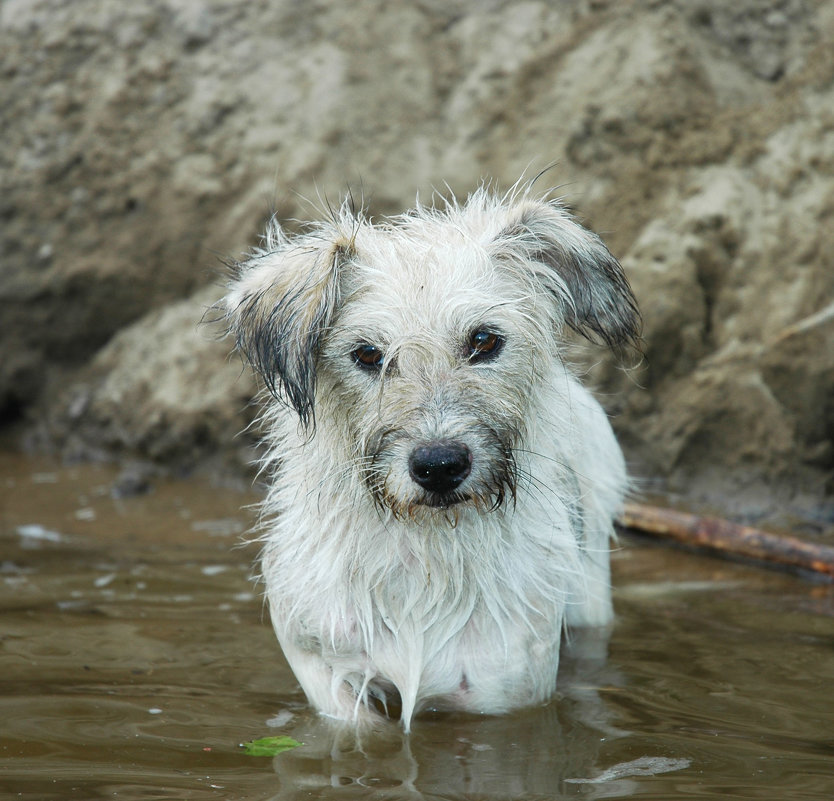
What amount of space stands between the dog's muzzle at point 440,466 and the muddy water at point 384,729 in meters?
0.98

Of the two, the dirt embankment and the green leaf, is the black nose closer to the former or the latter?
the green leaf

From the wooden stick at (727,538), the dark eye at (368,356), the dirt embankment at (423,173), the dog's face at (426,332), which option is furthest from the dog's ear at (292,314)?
the dirt embankment at (423,173)

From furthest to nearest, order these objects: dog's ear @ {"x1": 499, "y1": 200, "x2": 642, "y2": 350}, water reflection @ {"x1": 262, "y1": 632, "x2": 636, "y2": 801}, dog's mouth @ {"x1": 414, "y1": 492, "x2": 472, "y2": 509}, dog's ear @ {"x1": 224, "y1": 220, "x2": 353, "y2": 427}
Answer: dog's ear @ {"x1": 499, "y1": 200, "x2": 642, "y2": 350} → dog's ear @ {"x1": 224, "y1": 220, "x2": 353, "y2": 427} → dog's mouth @ {"x1": 414, "y1": 492, "x2": 472, "y2": 509} → water reflection @ {"x1": 262, "y1": 632, "x2": 636, "y2": 801}

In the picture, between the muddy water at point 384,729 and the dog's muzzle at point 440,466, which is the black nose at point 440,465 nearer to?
the dog's muzzle at point 440,466

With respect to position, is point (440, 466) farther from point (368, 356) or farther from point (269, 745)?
point (269, 745)

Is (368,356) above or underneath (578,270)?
underneath

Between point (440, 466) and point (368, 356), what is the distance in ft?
1.94

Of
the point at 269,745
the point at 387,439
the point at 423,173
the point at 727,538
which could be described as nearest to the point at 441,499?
the point at 387,439

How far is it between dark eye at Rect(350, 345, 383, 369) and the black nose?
1.58ft

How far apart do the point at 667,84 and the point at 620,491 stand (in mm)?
3730

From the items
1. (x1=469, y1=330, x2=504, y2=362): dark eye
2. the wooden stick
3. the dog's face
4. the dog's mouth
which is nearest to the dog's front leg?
the dog's face

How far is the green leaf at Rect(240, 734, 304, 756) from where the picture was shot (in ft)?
13.0

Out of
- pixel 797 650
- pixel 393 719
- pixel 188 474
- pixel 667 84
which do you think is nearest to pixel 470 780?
pixel 393 719

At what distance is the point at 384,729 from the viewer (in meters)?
4.21
